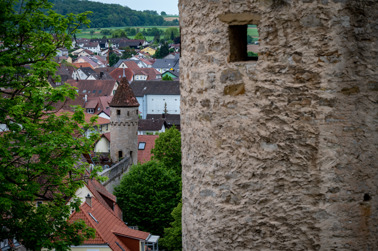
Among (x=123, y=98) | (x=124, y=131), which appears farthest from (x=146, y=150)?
(x=123, y=98)

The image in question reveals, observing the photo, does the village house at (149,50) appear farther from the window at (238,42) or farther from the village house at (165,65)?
the window at (238,42)

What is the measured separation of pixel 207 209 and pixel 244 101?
0.88m

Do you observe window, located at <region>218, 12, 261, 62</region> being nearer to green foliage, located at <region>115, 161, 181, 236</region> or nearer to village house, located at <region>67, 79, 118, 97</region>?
green foliage, located at <region>115, 161, 181, 236</region>

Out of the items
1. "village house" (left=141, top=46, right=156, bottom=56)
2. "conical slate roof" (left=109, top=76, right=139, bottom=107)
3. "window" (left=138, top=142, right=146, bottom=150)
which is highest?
"village house" (left=141, top=46, right=156, bottom=56)

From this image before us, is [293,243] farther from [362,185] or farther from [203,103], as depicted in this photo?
[203,103]

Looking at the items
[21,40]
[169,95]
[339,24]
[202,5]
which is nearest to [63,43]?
[21,40]

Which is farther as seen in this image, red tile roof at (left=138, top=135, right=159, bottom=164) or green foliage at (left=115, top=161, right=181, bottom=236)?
red tile roof at (left=138, top=135, right=159, bottom=164)

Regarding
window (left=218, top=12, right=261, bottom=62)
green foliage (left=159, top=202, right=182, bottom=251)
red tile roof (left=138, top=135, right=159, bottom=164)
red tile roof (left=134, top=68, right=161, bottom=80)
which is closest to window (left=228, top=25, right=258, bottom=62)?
window (left=218, top=12, right=261, bottom=62)

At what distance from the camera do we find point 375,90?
3.38 metres

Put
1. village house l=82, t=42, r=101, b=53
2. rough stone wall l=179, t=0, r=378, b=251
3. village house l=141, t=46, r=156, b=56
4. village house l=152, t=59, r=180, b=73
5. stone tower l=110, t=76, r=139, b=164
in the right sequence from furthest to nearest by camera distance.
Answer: village house l=141, t=46, r=156, b=56, village house l=82, t=42, r=101, b=53, village house l=152, t=59, r=180, b=73, stone tower l=110, t=76, r=139, b=164, rough stone wall l=179, t=0, r=378, b=251

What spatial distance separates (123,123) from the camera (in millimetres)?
44625

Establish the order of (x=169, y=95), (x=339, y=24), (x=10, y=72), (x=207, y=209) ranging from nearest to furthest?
1. (x=339, y=24)
2. (x=207, y=209)
3. (x=10, y=72)
4. (x=169, y=95)

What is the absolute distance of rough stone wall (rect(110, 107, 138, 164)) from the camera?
146 ft

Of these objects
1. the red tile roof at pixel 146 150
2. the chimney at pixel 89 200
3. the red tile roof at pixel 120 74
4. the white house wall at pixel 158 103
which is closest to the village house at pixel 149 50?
the red tile roof at pixel 120 74
